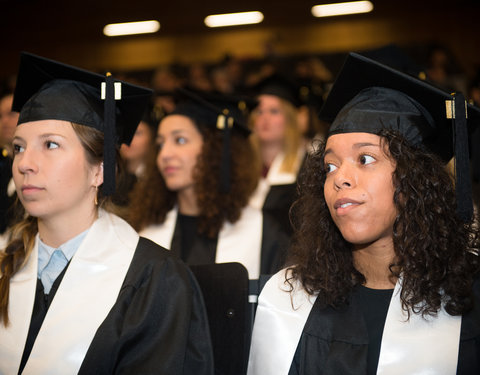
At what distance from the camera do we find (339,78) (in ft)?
7.20

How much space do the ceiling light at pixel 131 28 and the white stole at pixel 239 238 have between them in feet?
23.0

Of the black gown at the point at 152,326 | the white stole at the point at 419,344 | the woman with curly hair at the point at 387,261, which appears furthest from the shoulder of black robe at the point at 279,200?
the white stole at the point at 419,344

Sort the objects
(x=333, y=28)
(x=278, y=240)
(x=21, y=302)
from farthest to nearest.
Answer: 1. (x=333, y=28)
2. (x=278, y=240)
3. (x=21, y=302)

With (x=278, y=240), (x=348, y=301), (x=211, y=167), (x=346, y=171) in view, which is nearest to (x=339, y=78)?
(x=346, y=171)

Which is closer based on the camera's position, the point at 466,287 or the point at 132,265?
the point at 466,287

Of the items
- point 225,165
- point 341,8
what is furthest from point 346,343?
point 341,8

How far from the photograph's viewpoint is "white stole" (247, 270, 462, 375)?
1924 millimetres

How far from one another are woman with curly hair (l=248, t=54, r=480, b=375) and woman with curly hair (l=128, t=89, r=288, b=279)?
3.61 feet

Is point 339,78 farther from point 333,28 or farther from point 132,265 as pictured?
point 333,28

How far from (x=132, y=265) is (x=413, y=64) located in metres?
2.93

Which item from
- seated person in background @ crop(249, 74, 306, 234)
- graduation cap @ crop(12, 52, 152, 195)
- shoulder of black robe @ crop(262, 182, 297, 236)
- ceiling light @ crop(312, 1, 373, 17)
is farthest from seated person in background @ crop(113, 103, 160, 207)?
ceiling light @ crop(312, 1, 373, 17)

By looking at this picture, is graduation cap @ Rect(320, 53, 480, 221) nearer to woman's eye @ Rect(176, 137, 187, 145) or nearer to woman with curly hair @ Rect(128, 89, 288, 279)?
woman with curly hair @ Rect(128, 89, 288, 279)

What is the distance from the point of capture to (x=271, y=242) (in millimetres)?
3471

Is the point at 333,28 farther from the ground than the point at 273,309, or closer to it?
farther from the ground
